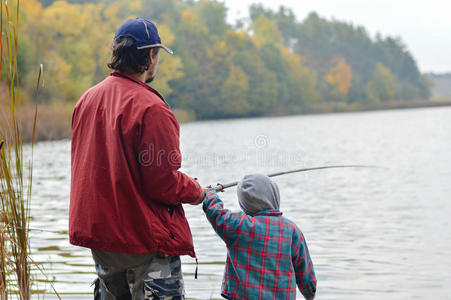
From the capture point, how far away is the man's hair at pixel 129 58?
7.64 feet

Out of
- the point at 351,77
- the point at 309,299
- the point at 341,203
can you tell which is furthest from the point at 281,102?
the point at 309,299

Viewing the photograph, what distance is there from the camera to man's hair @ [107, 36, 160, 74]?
91.6 inches

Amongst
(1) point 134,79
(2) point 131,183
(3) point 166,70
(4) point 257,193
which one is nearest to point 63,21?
(3) point 166,70

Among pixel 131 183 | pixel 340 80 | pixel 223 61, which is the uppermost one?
pixel 223 61

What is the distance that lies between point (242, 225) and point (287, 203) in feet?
23.5

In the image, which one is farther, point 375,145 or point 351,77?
point 351,77

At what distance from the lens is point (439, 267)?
553cm

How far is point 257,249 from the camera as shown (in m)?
2.63

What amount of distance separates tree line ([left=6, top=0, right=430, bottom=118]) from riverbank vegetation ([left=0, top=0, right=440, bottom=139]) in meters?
0.11

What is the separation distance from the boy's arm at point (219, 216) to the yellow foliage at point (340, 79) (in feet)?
293

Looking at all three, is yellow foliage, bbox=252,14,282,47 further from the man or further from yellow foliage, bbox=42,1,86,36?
the man

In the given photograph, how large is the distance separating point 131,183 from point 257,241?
2.24 feet

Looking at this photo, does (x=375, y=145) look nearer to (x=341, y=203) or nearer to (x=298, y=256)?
(x=341, y=203)

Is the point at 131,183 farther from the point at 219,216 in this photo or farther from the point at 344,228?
the point at 344,228
